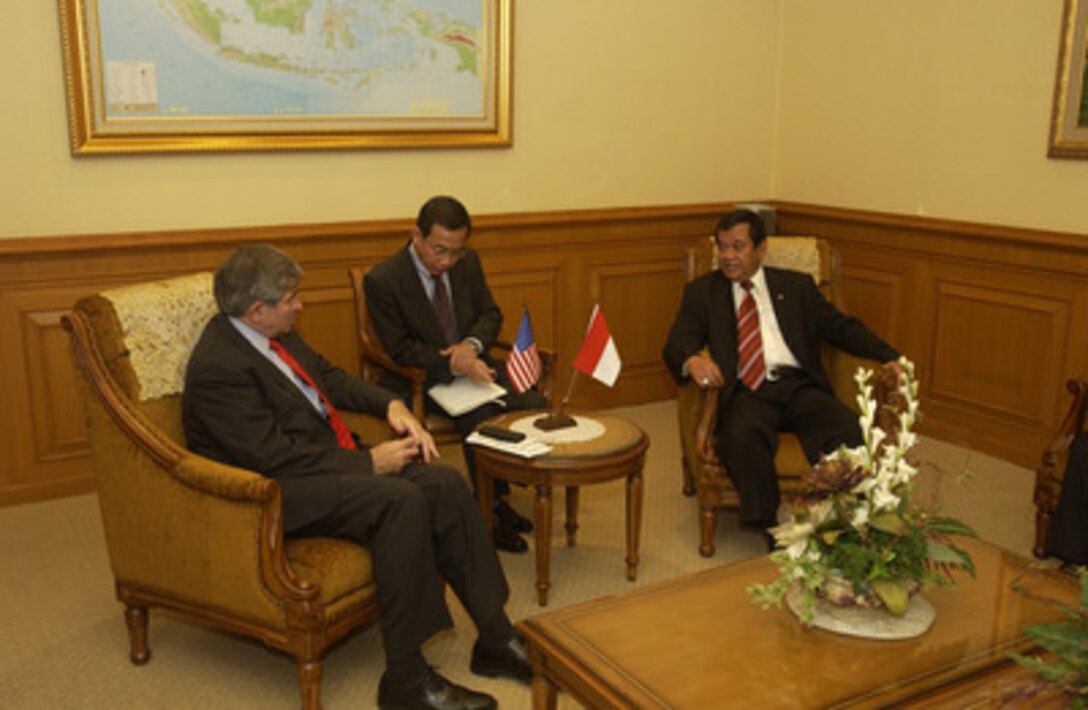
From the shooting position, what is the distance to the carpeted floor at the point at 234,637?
317 cm

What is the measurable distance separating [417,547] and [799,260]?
8.46 feet

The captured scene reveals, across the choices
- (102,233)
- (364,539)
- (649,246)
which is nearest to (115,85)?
(102,233)

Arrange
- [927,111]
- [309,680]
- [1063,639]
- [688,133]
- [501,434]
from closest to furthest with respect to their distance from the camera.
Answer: [1063,639] → [309,680] → [501,434] → [927,111] → [688,133]

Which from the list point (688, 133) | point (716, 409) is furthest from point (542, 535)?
point (688, 133)

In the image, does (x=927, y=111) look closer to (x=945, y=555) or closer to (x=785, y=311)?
(x=785, y=311)

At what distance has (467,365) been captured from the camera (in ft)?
13.7

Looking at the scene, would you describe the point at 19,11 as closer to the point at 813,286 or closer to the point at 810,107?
the point at 813,286

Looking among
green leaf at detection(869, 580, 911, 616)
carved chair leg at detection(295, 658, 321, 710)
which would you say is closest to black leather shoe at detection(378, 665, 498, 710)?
carved chair leg at detection(295, 658, 321, 710)

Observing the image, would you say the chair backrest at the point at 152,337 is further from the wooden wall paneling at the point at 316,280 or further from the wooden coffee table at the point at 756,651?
the wooden coffee table at the point at 756,651

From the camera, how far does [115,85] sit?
4.38 metres

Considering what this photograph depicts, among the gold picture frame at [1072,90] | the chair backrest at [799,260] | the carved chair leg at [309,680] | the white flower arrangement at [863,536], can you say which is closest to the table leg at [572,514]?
the chair backrest at [799,260]

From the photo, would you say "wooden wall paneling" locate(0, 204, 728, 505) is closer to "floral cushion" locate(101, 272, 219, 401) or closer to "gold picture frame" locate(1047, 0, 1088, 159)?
"floral cushion" locate(101, 272, 219, 401)

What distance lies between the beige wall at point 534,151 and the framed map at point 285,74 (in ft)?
0.30

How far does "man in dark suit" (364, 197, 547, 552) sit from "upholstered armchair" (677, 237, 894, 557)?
0.65 metres
